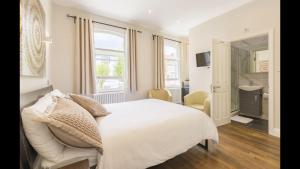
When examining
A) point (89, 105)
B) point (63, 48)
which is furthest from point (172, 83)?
point (89, 105)

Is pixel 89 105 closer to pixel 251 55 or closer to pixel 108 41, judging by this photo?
pixel 108 41

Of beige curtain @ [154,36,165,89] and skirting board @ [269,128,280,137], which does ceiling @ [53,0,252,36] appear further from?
skirting board @ [269,128,280,137]

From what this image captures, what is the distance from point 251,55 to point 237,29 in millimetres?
1661

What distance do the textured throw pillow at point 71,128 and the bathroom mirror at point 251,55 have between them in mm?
4379

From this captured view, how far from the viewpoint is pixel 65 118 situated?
1.10 meters

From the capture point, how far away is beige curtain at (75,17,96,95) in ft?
10.6

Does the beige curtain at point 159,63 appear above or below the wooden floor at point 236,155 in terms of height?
above

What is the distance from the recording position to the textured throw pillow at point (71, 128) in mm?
1042

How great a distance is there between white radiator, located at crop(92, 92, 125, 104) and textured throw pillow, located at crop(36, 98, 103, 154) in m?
2.42

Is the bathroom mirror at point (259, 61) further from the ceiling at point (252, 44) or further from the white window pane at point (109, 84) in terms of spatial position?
the white window pane at point (109, 84)

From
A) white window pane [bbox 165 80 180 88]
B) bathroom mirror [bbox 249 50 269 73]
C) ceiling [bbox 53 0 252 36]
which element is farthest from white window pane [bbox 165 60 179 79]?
bathroom mirror [bbox 249 50 269 73]

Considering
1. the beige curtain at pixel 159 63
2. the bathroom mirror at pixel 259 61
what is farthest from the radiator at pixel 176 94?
the bathroom mirror at pixel 259 61
